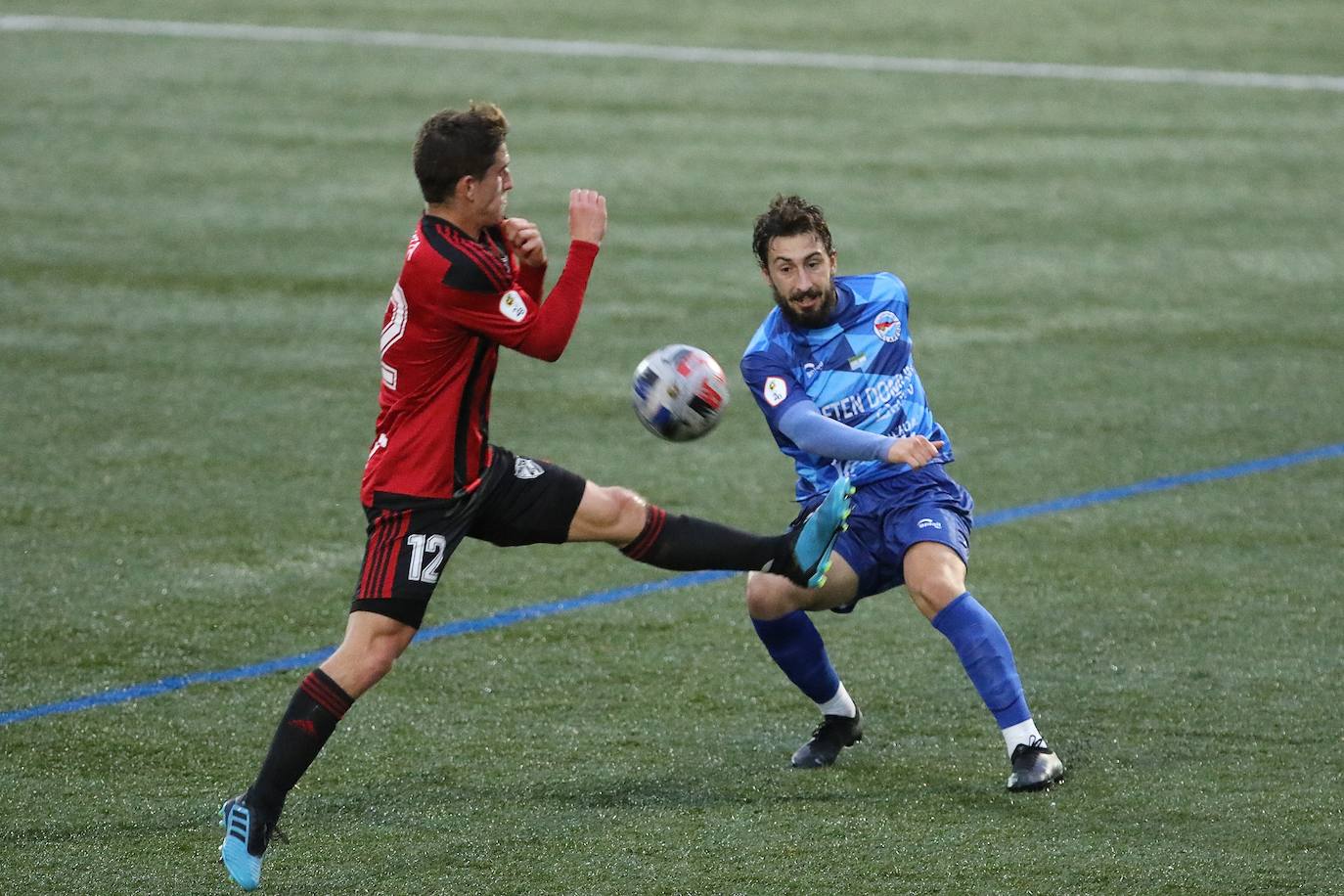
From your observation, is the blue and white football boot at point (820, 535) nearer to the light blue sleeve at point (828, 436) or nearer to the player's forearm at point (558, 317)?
the light blue sleeve at point (828, 436)

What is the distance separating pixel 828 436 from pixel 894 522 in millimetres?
399

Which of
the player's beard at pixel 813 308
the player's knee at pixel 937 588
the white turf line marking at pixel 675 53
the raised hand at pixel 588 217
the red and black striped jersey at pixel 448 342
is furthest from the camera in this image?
Result: the white turf line marking at pixel 675 53

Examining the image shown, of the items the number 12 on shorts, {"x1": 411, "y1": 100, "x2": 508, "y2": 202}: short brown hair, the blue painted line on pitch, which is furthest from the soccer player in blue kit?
the blue painted line on pitch

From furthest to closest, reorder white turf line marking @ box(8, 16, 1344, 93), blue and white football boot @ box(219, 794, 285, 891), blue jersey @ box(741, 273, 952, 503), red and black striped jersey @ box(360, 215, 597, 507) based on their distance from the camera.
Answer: white turf line marking @ box(8, 16, 1344, 93) → blue jersey @ box(741, 273, 952, 503) → red and black striped jersey @ box(360, 215, 597, 507) → blue and white football boot @ box(219, 794, 285, 891)

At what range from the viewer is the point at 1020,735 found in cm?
572

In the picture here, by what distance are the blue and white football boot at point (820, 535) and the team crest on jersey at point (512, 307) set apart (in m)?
1.04

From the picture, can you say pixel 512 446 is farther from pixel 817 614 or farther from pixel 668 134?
pixel 668 134

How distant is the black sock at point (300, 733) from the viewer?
205 inches

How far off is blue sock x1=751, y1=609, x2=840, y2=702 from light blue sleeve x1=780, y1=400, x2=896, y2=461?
0.54 meters

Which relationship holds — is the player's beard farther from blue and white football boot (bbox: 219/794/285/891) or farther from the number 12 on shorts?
blue and white football boot (bbox: 219/794/285/891)

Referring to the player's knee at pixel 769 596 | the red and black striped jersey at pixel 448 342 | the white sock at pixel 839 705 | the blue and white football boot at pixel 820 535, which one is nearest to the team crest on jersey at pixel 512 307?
the red and black striped jersey at pixel 448 342

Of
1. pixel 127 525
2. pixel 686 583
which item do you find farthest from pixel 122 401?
pixel 686 583

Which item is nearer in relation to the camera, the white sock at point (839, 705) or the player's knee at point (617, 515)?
the player's knee at point (617, 515)

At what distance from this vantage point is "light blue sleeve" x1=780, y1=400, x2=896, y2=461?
5.69 m
